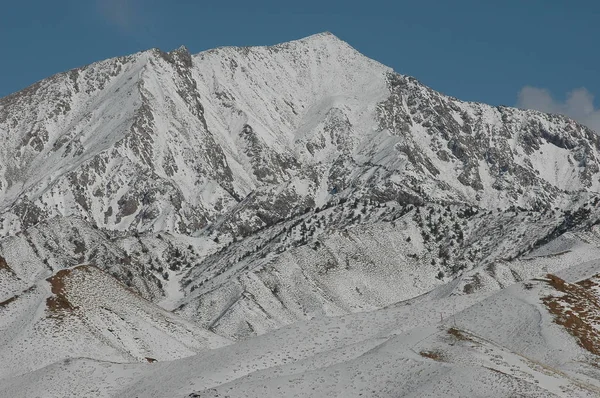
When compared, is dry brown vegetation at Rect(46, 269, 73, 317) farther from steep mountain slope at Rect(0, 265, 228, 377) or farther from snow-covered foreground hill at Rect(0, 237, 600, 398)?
snow-covered foreground hill at Rect(0, 237, 600, 398)

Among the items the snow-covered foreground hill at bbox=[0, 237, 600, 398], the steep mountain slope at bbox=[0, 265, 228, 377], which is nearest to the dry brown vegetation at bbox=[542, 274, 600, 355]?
the snow-covered foreground hill at bbox=[0, 237, 600, 398]

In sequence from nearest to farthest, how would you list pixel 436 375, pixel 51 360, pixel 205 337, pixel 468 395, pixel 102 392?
pixel 468 395 < pixel 436 375 < pixel 102 392 < pixel 51 360 < pixel 205 337

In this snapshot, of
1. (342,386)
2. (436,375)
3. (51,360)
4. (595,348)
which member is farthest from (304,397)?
(51,360)

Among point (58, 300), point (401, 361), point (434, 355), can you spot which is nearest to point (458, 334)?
point (434, 355)

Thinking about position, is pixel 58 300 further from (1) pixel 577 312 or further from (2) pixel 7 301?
(1) pixel 577 312

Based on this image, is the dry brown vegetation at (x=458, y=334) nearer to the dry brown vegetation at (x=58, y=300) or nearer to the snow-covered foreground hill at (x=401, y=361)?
the snow-covered foreground hill at (x=401, y=361)

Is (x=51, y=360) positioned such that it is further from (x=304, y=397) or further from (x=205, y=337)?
(x=304, y=397)

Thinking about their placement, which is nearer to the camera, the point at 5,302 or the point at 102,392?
the point at 102,392
